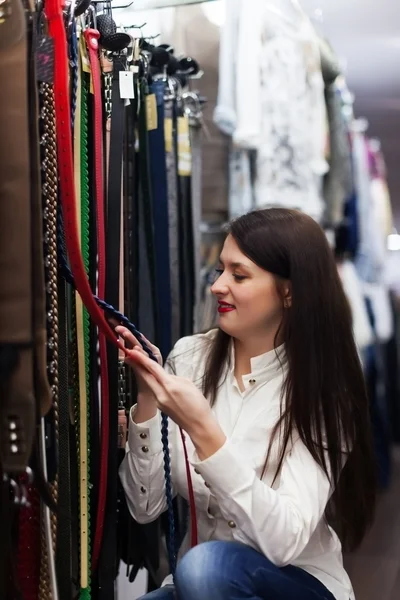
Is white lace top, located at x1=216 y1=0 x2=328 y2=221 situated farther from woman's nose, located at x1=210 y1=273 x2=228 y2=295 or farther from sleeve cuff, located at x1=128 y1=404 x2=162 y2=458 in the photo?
sleeve cuff, located at x1=128 y1=404 x2=162 y2=458

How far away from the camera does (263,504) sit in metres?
1.25

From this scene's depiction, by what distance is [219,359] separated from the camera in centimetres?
155

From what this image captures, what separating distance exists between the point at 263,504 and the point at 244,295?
15.3 inches

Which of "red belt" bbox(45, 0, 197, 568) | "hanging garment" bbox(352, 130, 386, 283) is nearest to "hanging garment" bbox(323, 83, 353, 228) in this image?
"hanging garment" bbox(352, 130, 386, 283)

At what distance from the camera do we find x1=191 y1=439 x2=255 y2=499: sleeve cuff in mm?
1234

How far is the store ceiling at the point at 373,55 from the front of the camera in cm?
287

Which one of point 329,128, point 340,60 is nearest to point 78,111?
point 329,128

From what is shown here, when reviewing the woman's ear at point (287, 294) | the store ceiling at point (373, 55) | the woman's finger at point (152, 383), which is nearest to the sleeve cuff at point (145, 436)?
the woman's finger at point (152, 383)

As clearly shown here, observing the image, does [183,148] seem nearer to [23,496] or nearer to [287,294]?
[287,294]

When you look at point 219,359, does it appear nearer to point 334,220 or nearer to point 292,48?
point 292,48

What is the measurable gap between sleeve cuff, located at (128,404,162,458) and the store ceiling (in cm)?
190

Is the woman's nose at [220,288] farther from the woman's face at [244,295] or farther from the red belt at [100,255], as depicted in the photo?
the red belt at [100,255]

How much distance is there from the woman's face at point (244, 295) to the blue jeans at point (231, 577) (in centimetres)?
40

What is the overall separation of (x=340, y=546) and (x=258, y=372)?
386 mm
